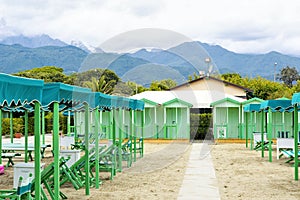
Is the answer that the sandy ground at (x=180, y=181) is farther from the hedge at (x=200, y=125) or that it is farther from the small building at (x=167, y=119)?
the hedge at (x=200, y=125)

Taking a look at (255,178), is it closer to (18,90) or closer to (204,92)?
(18,90)

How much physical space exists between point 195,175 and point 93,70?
173ft

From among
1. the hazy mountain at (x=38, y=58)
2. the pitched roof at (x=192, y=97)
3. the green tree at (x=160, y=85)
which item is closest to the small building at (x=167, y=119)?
the pitched roof at (x=192, y=97)

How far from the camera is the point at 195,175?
12.2 m

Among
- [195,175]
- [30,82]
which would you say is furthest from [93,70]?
[30,82]

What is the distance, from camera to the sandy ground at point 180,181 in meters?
9.25

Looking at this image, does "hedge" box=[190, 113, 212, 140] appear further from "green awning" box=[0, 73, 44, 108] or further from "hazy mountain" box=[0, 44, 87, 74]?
"hazy mountain" box=[0, 44, 87, 74]

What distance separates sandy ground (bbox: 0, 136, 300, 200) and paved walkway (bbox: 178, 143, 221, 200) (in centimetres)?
16

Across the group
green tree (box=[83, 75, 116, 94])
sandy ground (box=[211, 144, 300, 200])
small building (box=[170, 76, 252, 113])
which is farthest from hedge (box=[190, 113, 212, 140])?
green tree (box=[83, 75, 116, 94])

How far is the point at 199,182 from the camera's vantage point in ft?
35.8

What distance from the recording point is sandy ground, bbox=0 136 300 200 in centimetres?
925

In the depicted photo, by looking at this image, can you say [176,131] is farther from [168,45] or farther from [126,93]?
[168,45]

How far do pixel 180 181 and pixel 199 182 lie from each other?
517 millimetres

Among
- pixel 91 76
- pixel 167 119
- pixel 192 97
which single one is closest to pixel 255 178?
pixel 167 119
